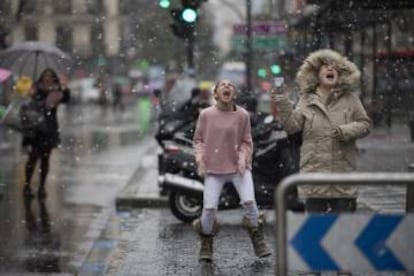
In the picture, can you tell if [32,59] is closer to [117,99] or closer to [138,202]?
[138,202]

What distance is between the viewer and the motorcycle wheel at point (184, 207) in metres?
11.1

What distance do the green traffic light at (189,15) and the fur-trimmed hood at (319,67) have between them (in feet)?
19.4

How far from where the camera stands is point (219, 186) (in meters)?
8.33

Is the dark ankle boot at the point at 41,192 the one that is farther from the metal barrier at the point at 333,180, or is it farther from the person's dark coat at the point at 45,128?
the metal barrier at the point at 333,180

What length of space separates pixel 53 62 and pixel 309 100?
24.0 ft

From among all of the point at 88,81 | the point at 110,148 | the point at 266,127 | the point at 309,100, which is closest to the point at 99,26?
the point at 88,81

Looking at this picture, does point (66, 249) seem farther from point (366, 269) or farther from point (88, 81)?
point (88, 81)

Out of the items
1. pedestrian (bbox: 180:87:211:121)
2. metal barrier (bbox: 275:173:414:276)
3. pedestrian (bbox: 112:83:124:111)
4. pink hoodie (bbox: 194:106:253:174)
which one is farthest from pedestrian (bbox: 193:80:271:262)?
Result: pedestrian (bbox: 112:83:124:111)

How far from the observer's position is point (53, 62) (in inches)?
554

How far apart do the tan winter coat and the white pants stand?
89 centimetres

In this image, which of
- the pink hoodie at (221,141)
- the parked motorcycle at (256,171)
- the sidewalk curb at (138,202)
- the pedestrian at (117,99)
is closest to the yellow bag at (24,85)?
the sidewalk curb at (138,202)

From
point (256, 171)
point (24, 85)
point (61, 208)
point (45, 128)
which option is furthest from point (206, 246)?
point (24, 85)

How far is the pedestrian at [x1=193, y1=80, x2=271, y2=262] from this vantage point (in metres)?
8.24

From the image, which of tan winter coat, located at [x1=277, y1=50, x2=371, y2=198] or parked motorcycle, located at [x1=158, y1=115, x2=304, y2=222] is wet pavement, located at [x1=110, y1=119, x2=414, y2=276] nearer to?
parked motorcycle, located at [x1=158, y1=115, x2=304, y2=222]
